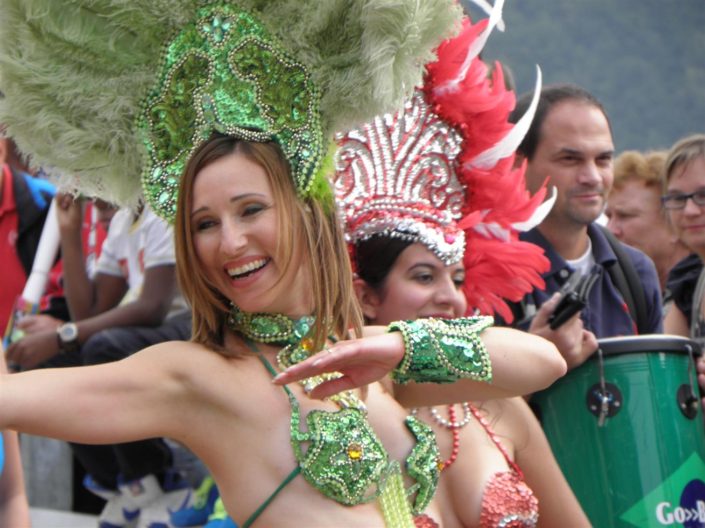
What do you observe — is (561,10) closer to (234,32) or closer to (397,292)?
(397,292)

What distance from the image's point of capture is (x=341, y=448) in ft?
8.50

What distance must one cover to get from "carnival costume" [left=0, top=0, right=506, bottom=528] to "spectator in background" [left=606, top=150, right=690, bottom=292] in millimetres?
3109

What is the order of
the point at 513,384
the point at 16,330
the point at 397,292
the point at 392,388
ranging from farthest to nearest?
the point at 16,330, the point at 397,292, the point at 392,388, the point at 513,384

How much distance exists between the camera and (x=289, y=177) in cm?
275

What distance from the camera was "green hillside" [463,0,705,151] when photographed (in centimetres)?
897

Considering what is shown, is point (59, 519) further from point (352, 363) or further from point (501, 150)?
point (352, 363)

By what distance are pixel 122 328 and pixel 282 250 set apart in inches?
86.5

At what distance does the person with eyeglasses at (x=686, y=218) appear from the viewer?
4.71 metres

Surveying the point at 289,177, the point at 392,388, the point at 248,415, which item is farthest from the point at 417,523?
the point at 289,177

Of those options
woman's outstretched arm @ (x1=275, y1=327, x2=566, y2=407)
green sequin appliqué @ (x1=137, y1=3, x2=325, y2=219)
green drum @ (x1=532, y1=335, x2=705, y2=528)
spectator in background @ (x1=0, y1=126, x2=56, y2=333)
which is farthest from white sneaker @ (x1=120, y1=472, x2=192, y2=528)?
green sequin appliqué @ (x1=137, y1=3, x2=325, y2=219)

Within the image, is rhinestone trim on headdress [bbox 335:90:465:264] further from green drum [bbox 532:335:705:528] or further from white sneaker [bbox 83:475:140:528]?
white sneaker [bbox 83:475:140:528]

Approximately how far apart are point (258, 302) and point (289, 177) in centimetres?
29

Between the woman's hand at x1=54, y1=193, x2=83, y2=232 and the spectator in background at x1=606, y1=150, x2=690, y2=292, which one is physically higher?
the woman's hand at x1=54, y1=193, x2=83, y2=232

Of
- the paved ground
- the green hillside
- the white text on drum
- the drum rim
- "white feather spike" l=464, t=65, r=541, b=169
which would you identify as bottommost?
the white text on drum
